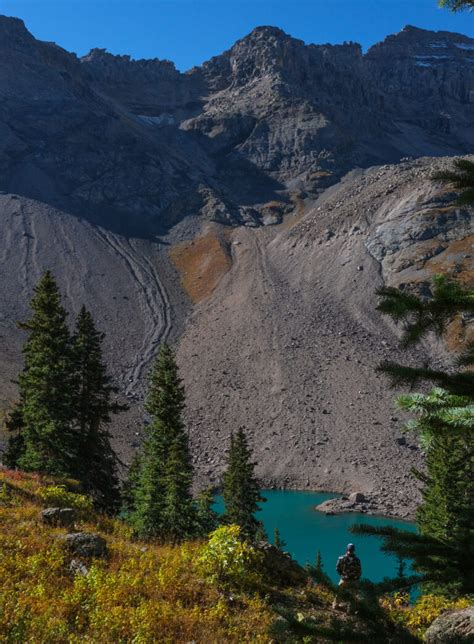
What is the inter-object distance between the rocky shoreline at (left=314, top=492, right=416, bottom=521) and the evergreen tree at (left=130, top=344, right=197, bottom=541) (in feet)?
101

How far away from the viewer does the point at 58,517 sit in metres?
13.3

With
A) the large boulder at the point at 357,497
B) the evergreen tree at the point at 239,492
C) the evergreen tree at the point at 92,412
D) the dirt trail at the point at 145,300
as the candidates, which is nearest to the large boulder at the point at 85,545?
the evergreen tree at the point at 92,412

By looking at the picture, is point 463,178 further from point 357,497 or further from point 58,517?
point 357,497

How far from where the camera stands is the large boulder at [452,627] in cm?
803

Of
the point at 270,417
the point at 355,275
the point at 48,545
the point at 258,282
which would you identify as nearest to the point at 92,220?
the point at 258,282

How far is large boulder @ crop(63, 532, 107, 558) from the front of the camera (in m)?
11.3

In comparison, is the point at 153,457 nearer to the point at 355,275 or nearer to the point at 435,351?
the point at 435,351

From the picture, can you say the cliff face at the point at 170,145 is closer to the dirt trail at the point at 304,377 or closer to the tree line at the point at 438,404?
the dirt trail at the point at 304,377

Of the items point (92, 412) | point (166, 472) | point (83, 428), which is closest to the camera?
point (166, 472)

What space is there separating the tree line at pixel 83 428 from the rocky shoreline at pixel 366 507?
25.8 m

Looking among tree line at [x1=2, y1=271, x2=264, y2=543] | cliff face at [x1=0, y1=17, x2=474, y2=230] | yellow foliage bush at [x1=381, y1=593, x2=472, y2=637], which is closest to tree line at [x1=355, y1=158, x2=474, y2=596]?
yellow foliage bush at [x1=381, y1=593, x2=472, y2=637]

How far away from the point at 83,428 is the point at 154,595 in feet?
70.3

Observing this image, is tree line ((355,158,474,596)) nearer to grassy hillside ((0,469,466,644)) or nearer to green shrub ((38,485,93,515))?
grassy hillside ((0,469,466,644))

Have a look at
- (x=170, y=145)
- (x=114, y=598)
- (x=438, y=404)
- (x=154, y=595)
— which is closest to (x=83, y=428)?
(x=154, y=595)
